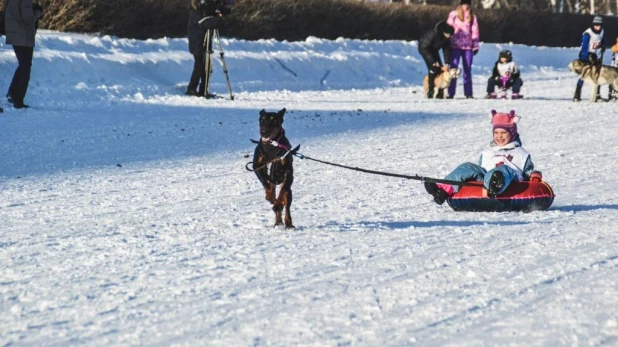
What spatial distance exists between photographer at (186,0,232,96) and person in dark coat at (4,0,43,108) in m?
3.63

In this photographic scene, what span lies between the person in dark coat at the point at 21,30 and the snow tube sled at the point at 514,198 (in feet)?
30.5

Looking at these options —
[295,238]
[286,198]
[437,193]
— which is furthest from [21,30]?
[295,238]

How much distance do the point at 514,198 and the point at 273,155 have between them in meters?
2.23

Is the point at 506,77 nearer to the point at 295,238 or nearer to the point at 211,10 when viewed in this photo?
the point at 211,10

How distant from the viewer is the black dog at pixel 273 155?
6.32 meters

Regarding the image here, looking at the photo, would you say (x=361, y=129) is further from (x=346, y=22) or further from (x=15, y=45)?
(x=346, y=22)

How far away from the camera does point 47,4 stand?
24297mm

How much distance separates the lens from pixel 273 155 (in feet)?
21.0

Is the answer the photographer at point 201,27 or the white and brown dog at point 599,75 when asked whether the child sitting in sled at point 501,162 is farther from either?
the white and brown dog at point 599,75

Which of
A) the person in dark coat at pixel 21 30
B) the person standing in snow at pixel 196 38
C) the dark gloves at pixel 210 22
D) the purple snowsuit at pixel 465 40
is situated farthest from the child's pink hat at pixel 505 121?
the purple snowsuit at pixel 465 40

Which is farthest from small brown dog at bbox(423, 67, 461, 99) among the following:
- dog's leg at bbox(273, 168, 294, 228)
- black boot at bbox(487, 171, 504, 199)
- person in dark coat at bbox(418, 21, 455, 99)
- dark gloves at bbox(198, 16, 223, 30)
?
dog's leg at bbox(273, 168, 294, 228)

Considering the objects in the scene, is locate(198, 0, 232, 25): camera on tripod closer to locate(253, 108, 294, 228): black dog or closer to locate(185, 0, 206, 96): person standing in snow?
locate(185, 0, 206, 96): person standing in snow

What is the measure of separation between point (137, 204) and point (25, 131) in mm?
5691

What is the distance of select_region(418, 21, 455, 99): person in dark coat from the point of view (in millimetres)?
19812
